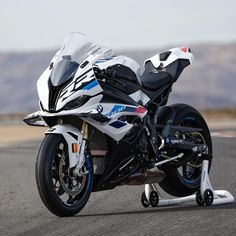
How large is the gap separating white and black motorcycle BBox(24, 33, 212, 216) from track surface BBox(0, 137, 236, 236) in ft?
0.95

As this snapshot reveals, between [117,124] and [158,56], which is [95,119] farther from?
[158,56]

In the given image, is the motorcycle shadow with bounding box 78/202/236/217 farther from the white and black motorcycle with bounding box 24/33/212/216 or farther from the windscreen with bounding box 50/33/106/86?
the windscreen with bounding box 50/33/106/86

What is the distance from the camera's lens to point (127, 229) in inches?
276

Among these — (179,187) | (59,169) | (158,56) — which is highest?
(158,56)

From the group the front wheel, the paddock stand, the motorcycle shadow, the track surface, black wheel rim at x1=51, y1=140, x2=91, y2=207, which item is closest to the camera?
the track surface

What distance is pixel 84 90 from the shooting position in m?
7.79

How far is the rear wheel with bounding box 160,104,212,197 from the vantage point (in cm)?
902

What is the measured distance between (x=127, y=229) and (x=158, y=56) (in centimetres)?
283

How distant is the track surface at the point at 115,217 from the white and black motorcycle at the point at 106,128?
0.29 metres

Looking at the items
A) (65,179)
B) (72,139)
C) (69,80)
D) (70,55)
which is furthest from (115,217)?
(70,55)

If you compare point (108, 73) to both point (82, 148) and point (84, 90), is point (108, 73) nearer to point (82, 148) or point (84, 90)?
point (84, 90)

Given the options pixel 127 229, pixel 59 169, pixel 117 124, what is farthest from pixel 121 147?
pixel 127 229

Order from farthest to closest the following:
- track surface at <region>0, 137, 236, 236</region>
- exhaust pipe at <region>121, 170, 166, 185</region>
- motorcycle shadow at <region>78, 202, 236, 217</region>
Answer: exhaust pipe at <region>121, 170, 166, 185</region> < motorcycle shadow at <region>78, 202, 236, 217</region> < track surface at <region>0, 137, 236, 236</region>

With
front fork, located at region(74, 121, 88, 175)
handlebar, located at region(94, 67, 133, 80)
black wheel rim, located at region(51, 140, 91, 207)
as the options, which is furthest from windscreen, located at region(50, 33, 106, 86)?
black wheel rim, located at region(51, 140, 91, 207)
